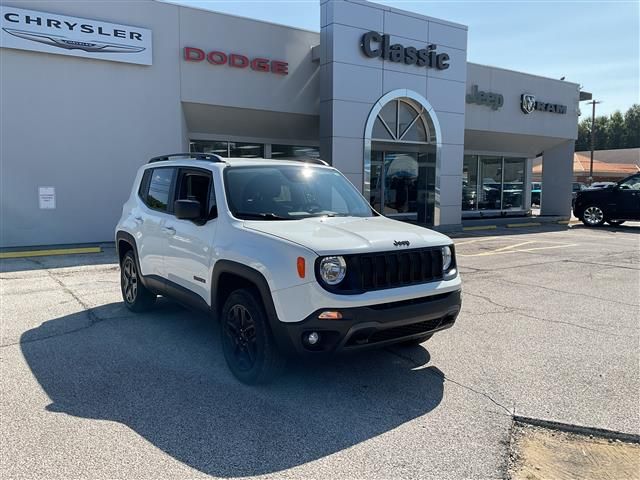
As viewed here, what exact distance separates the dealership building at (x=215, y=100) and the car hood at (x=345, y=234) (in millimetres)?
9804

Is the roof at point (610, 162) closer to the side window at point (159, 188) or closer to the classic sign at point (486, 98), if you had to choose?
the classic sign at point (486, 98)

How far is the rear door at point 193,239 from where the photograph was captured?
471cm

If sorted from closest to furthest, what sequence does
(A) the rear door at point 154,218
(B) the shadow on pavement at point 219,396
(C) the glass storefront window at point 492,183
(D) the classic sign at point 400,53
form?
(B) the shadow on pavement at point 219,396
(A) the rear door at point 154,218
(D) the classic sign at point 400,53
(C) the glass storefront window at point 492,183

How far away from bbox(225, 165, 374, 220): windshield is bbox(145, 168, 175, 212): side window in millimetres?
1129

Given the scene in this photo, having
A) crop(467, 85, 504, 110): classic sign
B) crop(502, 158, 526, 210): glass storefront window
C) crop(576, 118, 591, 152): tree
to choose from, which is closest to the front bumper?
crop(467, 85, 504, 110): classic sign

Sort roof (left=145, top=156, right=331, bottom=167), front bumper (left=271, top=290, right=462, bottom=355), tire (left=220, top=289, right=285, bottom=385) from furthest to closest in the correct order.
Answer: roof (left=145, top=156, right=331, bottom=167) < tire (left=220, top=289, right=285, bottom=385) < front bumper (left=271, top=290, right=462, bottom=355)

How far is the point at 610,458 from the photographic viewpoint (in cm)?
333

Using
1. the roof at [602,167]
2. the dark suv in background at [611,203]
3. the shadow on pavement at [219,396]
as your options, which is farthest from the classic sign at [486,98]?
the roof at [602,167]

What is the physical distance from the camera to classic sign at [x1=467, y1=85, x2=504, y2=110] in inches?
759

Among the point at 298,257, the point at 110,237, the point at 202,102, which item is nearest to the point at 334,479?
the point at 298,257

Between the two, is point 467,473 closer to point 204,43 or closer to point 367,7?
point 204,43

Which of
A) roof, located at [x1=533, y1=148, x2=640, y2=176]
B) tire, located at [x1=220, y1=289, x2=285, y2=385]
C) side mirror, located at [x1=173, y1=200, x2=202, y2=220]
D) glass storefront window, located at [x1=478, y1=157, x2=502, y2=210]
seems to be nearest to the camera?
tire, located at [x1=220, y1=289, x2=285, y2=385]

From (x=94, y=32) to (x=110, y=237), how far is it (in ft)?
16.4

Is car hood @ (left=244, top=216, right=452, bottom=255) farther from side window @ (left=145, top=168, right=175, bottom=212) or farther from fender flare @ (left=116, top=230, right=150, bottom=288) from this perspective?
fender flare @ (left=116, top=230, right=150, bottom=288)
